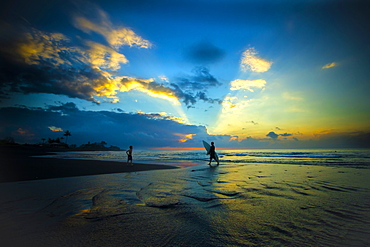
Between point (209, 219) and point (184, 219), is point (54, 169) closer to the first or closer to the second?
point (184, 219)

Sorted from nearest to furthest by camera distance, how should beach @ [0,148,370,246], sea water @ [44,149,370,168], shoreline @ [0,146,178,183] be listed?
beach @ [0,148,370,246]
shoreline @ [0,146,178,183]
sea water @ [44,149,370,168]

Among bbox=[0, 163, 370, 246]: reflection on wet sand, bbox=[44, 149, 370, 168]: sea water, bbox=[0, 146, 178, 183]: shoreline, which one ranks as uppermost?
bbox=[44, 149, 370, 168]: sea water

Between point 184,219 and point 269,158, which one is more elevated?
point 269,158

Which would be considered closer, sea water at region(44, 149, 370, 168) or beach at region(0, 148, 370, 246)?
beach at region(0, 148, 370, 246)

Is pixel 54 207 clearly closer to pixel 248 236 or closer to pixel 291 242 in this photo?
pixel 248 236

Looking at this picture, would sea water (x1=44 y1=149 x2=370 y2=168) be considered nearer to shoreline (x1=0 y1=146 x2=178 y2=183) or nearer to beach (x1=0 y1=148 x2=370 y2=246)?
shoreline (x1=0 y1=146 x2=178 y2=183)

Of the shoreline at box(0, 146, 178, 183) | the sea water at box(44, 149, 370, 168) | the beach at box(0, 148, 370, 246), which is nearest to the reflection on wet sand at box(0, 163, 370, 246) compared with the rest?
the beach at box(0, 148, 370, 246)

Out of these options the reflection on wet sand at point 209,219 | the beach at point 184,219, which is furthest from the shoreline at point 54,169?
the reflection on wet sand at point 209,219

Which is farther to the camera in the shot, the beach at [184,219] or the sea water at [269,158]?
the sea water at [269,158]

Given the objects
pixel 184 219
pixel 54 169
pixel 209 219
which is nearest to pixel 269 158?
pixel 54 169

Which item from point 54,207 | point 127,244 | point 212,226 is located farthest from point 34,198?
point 212,226

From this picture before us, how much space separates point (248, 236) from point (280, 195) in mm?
3838

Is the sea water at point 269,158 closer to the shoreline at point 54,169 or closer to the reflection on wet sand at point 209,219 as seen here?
the shoreline at point 54,169

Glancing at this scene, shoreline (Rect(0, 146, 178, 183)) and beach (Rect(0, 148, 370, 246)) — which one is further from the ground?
shoreline (Rect(0, 146, 178, 183))
